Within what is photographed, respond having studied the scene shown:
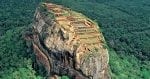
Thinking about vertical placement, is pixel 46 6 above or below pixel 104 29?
above

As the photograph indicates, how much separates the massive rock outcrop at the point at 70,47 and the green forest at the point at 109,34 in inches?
140

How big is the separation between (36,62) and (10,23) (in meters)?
36.5

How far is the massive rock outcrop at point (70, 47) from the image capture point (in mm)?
71062

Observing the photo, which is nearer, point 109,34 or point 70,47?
point 70,47

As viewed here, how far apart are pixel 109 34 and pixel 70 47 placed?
140 feet

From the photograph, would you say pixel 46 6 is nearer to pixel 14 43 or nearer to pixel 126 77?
pixel 14 43

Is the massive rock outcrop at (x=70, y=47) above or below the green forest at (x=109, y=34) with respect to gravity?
above

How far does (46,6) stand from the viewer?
82125mm

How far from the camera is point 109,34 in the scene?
114 metres

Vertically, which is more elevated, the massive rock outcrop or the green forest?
the massive rock outcrop

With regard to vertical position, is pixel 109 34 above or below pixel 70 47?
below

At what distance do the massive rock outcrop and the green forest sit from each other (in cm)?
354

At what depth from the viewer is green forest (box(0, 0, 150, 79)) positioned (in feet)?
264

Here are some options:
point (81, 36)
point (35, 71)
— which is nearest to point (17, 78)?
point (35, 71)
